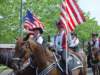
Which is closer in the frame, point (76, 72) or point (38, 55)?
point (38, 55)

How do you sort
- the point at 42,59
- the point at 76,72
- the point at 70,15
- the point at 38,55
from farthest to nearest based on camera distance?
1. the point at 76,72
2. the point at 70,15
3. the point at 42,59
4. the point at 38,55

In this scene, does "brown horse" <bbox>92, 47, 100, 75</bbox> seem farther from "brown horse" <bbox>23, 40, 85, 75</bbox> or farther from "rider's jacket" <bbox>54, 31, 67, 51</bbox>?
"brown horse" <bbox>23, 40, 85, 75</bbox>

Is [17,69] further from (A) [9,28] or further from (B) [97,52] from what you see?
(A) [9,28]

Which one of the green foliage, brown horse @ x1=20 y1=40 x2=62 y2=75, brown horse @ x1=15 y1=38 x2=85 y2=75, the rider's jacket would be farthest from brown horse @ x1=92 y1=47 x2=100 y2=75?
the green foliage

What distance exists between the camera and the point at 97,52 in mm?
22438

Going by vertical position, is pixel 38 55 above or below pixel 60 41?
below

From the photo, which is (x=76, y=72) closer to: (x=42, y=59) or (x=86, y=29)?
(x=42, y=59)

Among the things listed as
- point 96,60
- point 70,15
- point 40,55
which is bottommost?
point 96,60

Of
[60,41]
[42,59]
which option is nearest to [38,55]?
[42,59]

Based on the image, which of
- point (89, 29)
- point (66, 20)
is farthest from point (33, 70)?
point (89, 29)

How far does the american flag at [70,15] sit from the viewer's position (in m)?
14.1

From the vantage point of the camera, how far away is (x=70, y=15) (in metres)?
14.2

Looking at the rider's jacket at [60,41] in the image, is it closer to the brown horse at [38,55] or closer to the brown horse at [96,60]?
the brown horse at [38,55]

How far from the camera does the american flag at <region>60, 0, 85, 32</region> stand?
1410 centimetres
